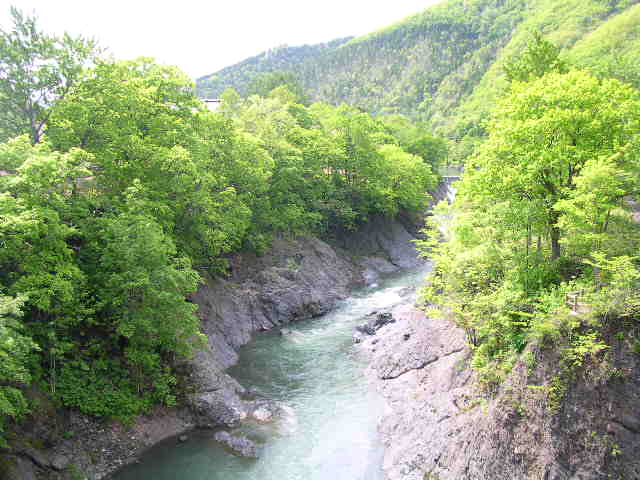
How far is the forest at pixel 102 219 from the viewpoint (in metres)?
19.0

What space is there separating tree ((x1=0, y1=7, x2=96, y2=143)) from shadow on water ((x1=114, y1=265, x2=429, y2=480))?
19.3 meters

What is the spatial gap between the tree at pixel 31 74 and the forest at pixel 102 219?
0.20ft

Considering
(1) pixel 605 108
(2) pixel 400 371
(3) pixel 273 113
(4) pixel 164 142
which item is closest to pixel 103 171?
(4) pixel 164 142

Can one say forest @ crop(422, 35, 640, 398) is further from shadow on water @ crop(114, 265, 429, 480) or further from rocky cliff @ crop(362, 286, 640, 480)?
shadow on water @ crop(114, 265, 429, 480)

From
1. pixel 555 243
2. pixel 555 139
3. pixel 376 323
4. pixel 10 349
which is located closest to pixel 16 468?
pixel 10 349

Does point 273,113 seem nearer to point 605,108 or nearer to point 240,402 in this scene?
point 240,402

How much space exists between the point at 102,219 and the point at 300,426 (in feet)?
47.0

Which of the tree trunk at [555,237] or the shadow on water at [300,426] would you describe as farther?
the shadow on water at [300,426]

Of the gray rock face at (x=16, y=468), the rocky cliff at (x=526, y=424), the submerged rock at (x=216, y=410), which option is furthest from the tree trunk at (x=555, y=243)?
the gray rock face at (x=16, y=468)

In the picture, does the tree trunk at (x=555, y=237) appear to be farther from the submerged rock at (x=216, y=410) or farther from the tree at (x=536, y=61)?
the tree at (x=536, y=61)

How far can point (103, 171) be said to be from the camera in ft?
87.6

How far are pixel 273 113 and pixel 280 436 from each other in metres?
39.5

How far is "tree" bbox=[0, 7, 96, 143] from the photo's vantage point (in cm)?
2606

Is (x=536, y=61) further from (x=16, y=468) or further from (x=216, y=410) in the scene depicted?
(x=16, y=468)
